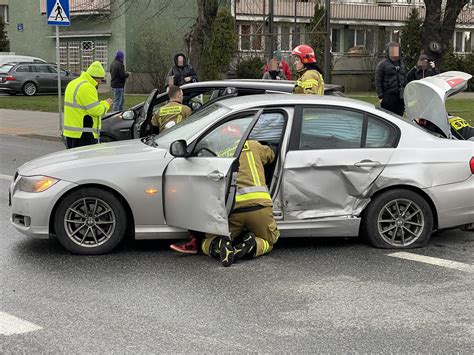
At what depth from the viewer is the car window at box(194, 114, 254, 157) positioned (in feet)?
22.5

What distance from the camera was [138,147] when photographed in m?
7.28

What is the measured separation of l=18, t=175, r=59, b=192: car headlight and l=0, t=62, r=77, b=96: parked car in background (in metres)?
27.6

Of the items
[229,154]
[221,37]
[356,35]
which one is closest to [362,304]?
[229,154]

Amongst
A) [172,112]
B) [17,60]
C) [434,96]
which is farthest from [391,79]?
[17,60]

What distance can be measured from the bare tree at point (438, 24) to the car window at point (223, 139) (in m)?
14.4

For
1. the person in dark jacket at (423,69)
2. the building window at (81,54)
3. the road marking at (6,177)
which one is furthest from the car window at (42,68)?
the road marking at (6,177)

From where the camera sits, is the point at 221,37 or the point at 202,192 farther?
the point at 221,37

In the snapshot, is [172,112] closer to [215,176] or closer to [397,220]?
[215,176]

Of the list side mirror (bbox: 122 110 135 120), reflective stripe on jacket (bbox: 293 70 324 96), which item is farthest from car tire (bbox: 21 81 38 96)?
reflective stripe on jacket (bbox: 293 70 324 96)

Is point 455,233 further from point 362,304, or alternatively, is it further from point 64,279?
point 64,279

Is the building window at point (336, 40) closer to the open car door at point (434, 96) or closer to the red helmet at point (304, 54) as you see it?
the red helmet at point (304, 54)

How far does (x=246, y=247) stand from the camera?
675 centimetres

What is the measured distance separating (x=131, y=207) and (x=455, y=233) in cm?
353

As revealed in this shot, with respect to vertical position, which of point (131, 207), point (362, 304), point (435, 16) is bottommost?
point (362, 304)
